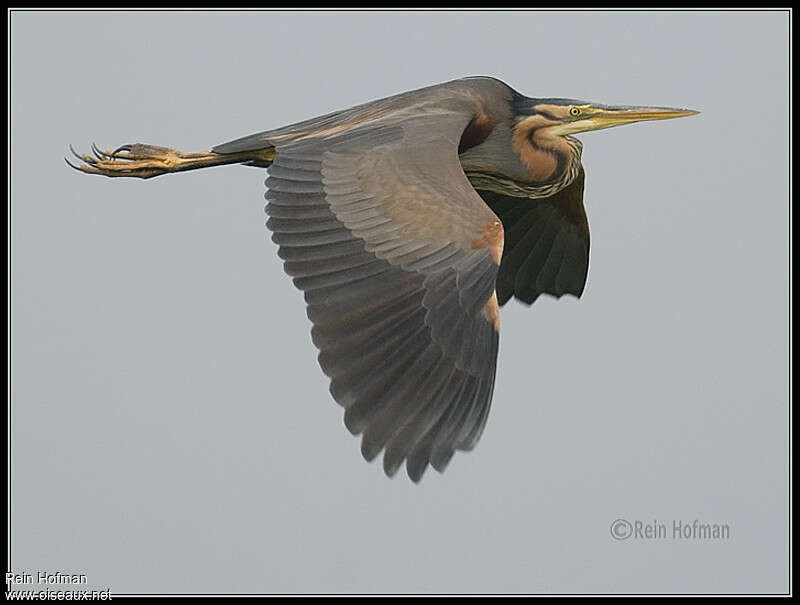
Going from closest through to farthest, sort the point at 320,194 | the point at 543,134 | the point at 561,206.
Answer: the point at 320,194
the point at 543,134
the point at 561,206

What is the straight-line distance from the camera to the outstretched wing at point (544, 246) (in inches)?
309

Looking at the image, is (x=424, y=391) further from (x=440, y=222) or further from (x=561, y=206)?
(x=561, y=206)

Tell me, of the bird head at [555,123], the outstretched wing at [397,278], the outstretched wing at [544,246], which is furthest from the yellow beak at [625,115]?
the outstretched wing at [397,278]

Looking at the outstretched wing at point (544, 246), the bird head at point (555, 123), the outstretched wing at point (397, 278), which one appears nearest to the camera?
the outstretched wing at point (397, 278)

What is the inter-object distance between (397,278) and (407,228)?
249mm

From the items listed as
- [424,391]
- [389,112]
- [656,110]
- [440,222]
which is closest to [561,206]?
[656,110]

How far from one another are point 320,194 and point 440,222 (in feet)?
A: 1.73

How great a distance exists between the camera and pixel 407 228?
19.0ft

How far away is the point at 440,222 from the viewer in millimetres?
5766

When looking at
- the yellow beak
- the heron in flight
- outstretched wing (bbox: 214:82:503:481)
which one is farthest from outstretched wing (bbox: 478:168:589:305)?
outstretched wing (bbox: 214:82:503:481)

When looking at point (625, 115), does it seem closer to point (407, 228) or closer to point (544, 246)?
point (544, 246)

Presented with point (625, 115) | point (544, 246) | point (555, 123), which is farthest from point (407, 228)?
point (544, 246)

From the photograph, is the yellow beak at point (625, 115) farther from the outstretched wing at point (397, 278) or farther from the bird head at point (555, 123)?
the outstretched wing at point (397, 278)

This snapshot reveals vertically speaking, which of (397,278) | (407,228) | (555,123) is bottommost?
(397,278)
